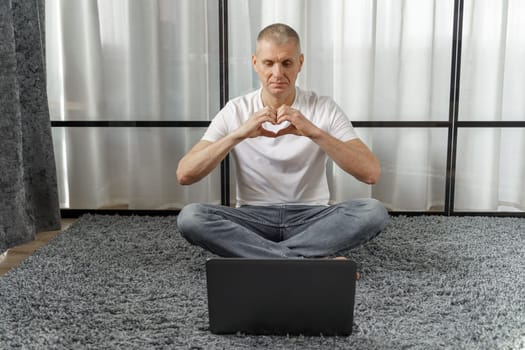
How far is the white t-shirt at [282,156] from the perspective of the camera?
8.31 ft

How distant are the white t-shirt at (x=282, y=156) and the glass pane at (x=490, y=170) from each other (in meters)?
1.26

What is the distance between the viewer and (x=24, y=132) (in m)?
3.14

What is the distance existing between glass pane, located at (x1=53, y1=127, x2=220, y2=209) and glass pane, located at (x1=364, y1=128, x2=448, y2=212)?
0.91m

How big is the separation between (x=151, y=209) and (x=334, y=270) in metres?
2.07

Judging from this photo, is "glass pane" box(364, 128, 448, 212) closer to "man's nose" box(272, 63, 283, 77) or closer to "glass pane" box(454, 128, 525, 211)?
"glass pane" box(454, 128, 525, 211)

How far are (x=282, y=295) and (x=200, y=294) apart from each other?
0.56 m

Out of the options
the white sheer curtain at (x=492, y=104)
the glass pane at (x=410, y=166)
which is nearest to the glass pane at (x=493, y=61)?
the white sheer curtain at (x=492, y=104)

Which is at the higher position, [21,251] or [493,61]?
[493,61]

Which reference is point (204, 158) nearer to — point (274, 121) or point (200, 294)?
point (274, 121)

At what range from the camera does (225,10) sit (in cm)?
343

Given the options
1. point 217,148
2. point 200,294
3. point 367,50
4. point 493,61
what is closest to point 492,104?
point 493,61

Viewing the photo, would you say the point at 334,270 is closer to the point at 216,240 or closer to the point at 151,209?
the point at 216,240

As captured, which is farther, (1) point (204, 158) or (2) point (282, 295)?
(1) point (204, 158)

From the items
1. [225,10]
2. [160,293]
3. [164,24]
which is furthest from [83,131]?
[160,293]
